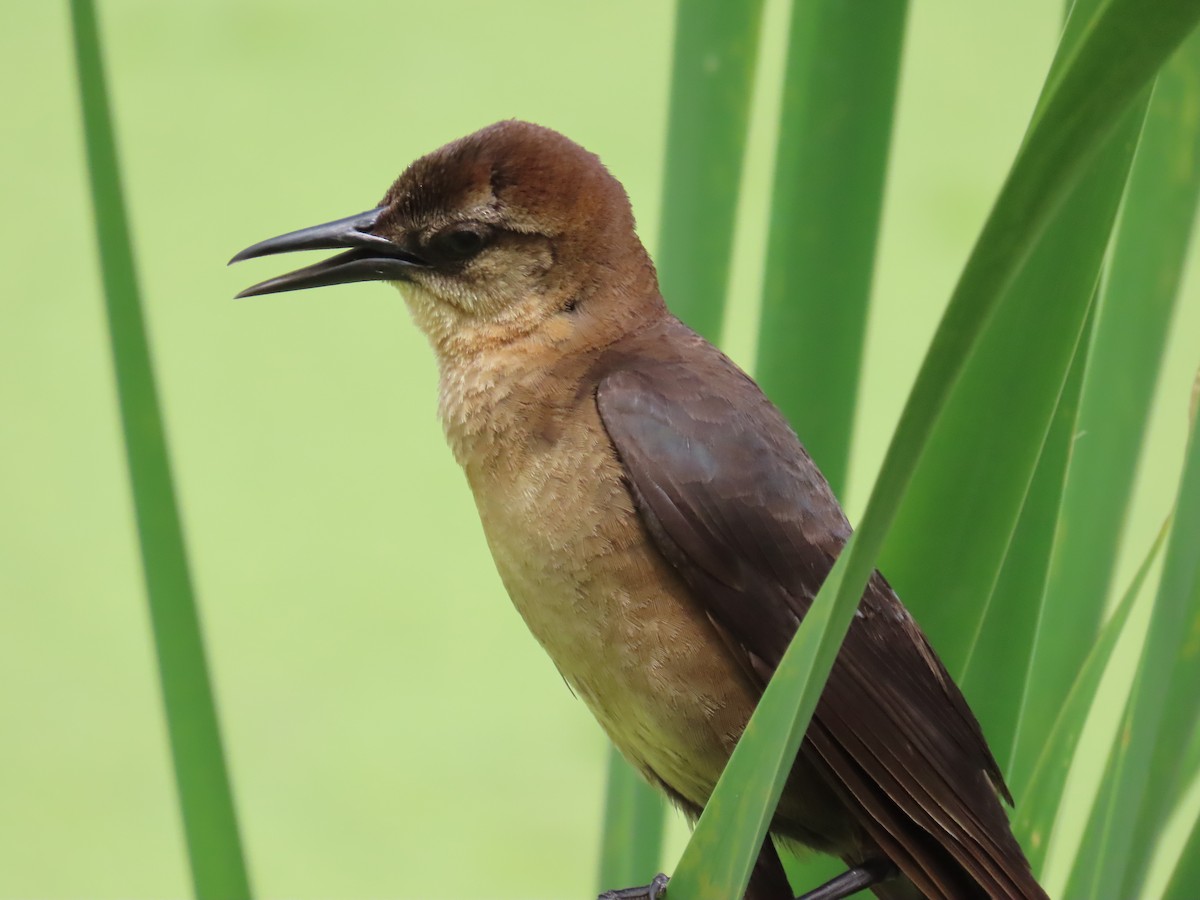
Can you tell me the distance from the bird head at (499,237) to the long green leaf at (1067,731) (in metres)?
0.46

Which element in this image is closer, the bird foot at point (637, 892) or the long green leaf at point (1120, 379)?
the long green leaf at point (1120, 379)

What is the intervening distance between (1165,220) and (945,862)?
46 centimetres

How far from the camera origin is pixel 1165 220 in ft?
3.05

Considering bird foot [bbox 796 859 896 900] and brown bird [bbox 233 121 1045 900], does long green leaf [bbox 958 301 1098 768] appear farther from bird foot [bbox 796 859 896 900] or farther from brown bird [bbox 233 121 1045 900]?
bird foot [bbox 796 859 896 900]

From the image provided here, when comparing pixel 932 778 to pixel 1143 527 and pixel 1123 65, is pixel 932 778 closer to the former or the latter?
pixel 1123 65

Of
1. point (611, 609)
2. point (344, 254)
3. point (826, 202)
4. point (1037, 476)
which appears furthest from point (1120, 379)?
point (344, 254)

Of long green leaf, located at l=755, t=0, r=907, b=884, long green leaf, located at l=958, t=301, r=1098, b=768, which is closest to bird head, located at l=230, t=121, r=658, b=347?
long green leaf, located at l=755, t=0, r=907, b=884

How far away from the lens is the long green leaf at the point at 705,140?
96 cm

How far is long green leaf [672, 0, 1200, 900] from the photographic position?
435 mm

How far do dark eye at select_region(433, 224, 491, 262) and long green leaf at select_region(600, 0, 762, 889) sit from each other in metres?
0.18

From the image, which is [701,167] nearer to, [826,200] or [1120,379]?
[826,200]

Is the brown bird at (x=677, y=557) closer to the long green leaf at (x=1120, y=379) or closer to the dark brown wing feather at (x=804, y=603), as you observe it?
the dark brown wing feather at (x=804, y=603)

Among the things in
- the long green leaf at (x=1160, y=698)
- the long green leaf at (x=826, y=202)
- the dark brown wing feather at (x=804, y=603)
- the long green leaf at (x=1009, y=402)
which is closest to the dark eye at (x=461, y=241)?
the dark brown wing feather at (x=804, y=603)

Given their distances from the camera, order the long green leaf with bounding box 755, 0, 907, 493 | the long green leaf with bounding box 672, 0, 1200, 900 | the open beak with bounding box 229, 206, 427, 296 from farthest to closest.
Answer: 1. the open beak with bounding box 229, 206, 427, 296
2. the long green leaf with bounding box 755, 0, 907, 493
3. the long green leaf with bounding box 672, 0, 1200, 900
